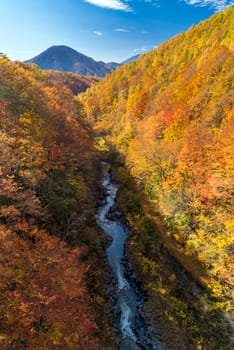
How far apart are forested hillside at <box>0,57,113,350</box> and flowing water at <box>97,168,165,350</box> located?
188cm

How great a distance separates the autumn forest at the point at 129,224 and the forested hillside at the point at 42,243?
8cm

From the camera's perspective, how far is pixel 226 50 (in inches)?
1938

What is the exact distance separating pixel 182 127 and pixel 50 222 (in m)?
25.5

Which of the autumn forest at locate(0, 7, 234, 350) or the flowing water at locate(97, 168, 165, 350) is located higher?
the autumn forest at locate(0, 7, 234, 350)

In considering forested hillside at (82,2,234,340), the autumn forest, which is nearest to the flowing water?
the autumn forest

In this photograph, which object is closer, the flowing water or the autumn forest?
the autumn forest

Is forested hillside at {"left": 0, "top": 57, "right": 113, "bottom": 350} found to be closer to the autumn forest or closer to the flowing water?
the autumn forest

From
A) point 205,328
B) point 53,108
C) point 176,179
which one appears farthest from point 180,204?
point 53,108

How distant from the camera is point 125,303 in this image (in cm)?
2256

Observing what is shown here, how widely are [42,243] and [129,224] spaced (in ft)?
60.0

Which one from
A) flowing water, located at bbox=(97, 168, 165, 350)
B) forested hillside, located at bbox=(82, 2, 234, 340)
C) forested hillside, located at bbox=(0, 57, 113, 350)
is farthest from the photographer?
forested hillside, located at bbox=(82, 2, 234, 340)

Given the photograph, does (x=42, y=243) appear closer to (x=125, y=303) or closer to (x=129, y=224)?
(x=125, y=303)

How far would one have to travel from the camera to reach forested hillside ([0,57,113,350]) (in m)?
13.6

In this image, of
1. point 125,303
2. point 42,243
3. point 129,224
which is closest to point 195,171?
point 129,224
